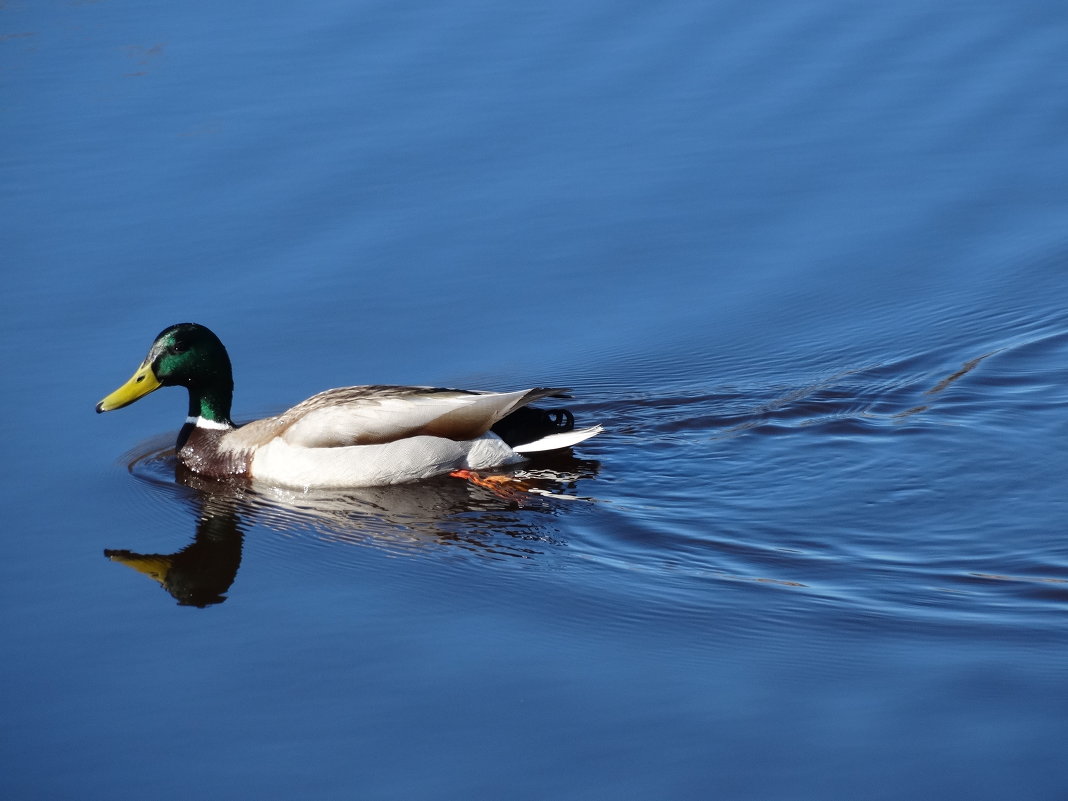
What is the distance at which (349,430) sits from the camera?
8.69 metres

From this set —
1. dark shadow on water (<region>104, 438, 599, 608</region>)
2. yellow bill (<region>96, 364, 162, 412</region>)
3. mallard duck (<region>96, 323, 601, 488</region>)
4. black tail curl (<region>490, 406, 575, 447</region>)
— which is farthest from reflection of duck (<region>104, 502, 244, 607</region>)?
black tail curl (<region>490, 406, 575, 447</region>)

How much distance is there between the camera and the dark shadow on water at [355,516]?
7609 mm

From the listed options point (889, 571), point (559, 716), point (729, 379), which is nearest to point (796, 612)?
point (889, 571)

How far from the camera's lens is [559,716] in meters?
5.88

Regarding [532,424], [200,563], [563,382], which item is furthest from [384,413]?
[200,563]

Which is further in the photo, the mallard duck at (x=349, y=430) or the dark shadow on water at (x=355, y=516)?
the mallard duck at (x=349, y=430)

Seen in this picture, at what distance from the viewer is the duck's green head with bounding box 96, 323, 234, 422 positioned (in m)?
8.99

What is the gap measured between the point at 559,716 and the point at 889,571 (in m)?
1.96

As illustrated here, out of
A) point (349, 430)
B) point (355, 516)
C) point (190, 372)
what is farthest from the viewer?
point (190, 372)

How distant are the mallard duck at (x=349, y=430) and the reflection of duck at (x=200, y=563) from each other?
64cm

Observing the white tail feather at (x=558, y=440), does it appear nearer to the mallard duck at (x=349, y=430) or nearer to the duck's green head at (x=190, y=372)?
the mallard duck at (x=349, y=430)

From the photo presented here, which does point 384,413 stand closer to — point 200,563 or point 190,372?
point 190,372

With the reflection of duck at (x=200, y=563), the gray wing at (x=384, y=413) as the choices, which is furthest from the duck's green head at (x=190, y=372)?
the reflection of duck at (x=200, y=563)

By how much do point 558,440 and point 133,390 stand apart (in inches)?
96.8
